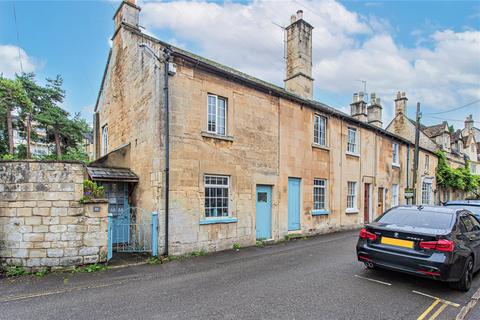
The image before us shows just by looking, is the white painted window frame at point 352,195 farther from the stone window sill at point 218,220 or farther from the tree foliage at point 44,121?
the tree foliage at point 44,121

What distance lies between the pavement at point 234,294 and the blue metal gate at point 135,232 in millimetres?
1280

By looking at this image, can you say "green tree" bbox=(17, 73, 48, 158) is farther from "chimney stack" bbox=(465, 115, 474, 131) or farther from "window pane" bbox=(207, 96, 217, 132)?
→ "chimney stack" bbox=(465, 115, 474, 131)

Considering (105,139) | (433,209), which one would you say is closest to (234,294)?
(433,209)

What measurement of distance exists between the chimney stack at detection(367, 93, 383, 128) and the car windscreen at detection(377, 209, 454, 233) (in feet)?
59.5

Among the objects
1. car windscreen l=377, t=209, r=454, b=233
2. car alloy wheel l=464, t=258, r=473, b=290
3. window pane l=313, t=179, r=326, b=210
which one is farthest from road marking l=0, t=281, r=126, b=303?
window pane l=313, t=179, r=326, b=210

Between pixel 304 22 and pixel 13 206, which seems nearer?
pixel 13 206

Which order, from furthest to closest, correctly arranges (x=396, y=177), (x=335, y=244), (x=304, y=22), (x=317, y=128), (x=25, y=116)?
(x=25, y=116) < (x=396, y=177) < (x=304, y=22) < (x=317, y=128) < (x=335, y=244)

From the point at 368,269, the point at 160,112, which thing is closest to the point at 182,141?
the point at 160,112

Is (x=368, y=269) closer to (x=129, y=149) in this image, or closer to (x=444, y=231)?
(x=444, y=231)

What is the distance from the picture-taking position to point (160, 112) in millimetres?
8836

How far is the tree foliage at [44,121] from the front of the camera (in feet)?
71.7

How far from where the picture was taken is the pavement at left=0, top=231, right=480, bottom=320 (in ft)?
15.6

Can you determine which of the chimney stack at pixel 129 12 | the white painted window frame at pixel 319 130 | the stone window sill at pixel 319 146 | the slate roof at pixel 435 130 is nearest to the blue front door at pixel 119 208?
the chimney stack at pixel 129 12

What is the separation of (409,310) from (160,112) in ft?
25.3
